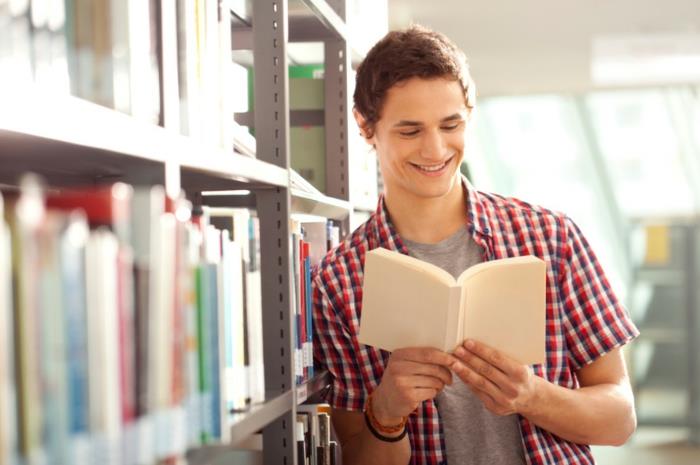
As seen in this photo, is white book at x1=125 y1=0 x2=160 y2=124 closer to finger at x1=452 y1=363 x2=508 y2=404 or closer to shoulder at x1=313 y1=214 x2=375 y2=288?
finger at x1=452 y1=363 x2=508 y2=404

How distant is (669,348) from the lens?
5879mm

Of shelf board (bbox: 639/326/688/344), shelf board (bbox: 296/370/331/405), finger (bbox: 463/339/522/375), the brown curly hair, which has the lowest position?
shelf board (bbox: 639/326/688/344)

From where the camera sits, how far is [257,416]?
1.24 meters

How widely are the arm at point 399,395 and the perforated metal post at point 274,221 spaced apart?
8.0 inches

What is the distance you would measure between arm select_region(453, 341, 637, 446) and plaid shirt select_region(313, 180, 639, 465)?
0.05 meters

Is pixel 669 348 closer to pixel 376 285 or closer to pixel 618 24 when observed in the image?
pixel 618 24

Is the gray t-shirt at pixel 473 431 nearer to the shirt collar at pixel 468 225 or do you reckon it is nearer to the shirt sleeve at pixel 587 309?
the shirt collar at pixel 468 225

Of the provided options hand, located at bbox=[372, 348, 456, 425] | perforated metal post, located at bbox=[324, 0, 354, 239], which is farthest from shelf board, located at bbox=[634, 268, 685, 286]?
hand, located at bbox=[372, 348, 456, 425]

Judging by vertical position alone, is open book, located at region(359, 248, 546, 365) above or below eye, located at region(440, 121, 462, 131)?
below

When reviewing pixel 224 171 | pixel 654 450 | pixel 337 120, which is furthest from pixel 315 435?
pixel 654 450

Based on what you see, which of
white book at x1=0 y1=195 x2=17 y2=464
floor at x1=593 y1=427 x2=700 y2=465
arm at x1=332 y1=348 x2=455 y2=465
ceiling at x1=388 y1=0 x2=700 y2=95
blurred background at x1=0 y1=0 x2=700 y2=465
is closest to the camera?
white book at x1=0 y1=195 x2=17 y2=464

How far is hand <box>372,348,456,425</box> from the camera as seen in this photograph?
1.49m

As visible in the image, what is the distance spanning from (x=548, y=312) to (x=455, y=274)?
206 millimetres

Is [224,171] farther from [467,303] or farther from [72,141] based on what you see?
[467,303]
